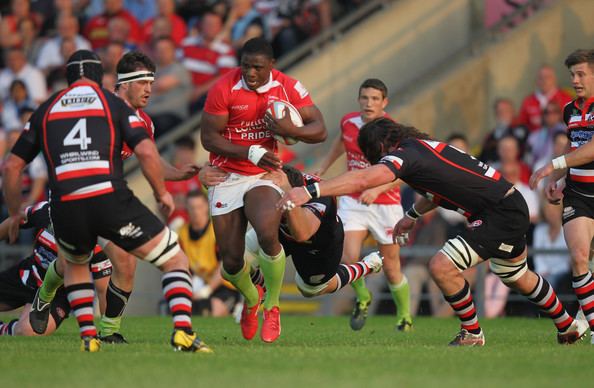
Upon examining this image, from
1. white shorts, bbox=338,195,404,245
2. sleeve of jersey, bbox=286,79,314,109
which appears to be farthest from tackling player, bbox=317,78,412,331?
sleeve of jersey, bbox=286,79,314,109

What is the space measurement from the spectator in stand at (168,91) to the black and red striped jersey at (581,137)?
31.3 ft

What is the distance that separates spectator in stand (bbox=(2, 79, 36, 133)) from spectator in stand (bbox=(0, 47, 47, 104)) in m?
0.23

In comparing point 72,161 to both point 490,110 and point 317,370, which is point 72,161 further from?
point 490,110

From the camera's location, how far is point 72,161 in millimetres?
9250

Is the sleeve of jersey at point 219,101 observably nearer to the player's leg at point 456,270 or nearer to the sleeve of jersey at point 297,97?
the sleeve of jersey at point 297,97

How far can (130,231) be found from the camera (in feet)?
30.3

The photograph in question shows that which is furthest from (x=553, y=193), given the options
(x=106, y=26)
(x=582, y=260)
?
(x=106, y=26)

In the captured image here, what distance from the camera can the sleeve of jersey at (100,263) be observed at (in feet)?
38.6

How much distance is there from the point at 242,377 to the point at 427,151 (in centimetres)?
300

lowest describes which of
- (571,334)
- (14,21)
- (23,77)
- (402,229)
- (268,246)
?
(571,334)

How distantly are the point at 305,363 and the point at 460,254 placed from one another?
2.11 meters

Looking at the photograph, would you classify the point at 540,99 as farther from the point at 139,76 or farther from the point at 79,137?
the point at 79,137

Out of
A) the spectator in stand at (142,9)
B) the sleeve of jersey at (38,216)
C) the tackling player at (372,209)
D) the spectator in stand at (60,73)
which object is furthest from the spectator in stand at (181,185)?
the sleeve of jersey at (38,216)

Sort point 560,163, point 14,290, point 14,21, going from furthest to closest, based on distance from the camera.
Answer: point 14,21 → point 14,290 → point 560,163
